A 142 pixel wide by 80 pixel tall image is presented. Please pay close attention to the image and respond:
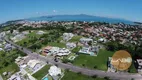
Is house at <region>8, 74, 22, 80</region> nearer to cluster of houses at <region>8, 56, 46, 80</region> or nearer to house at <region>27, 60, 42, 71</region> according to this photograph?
cluster of houses at <region>8, 56, 46, 80</region>

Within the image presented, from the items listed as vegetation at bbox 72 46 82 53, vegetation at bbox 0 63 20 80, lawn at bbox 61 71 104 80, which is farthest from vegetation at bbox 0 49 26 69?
lawn at bbox 61 71 104 80

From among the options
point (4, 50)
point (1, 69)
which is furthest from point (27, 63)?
point (4, 50)

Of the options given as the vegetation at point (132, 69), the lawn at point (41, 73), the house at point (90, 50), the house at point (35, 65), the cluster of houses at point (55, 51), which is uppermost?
the house at point (90, 50)

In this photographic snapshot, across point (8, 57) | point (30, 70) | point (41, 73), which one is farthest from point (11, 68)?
point (41, 73)

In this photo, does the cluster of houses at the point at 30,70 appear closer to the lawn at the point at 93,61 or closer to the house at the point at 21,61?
the house at the point at 21,61

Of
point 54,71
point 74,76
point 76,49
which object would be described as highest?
point 76,49

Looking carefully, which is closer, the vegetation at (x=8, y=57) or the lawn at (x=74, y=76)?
the lawn at (x=74, y=76)

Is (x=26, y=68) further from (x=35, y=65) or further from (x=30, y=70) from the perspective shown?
(x=35, y=65)

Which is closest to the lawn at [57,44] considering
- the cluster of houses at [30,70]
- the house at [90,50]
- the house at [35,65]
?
the house at [90,50]

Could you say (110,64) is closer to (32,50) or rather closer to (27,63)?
(27,63)
